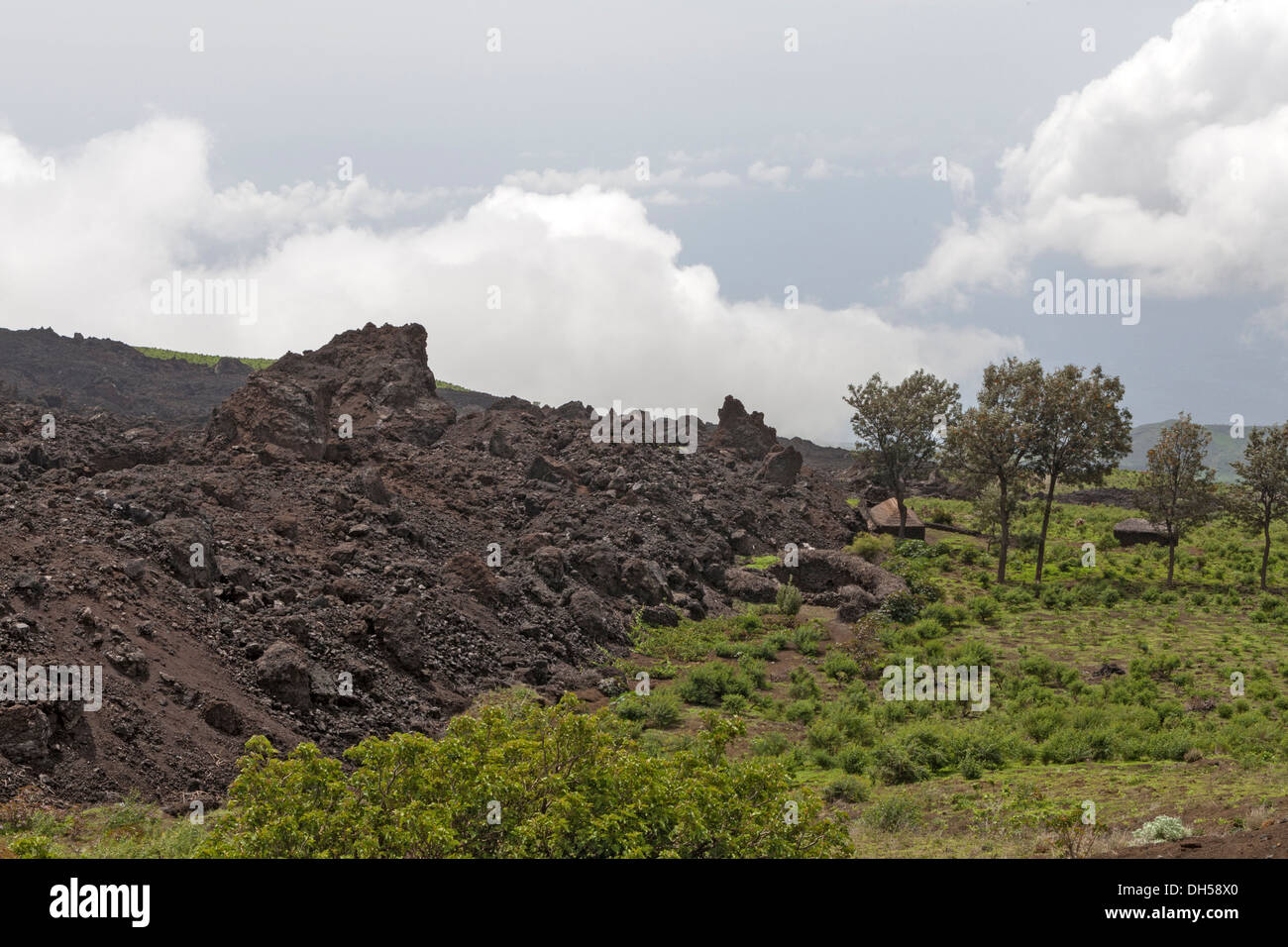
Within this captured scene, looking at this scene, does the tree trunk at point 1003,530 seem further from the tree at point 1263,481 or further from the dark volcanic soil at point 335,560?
the tree at point 1263,481

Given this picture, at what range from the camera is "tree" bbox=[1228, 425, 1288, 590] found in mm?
39000

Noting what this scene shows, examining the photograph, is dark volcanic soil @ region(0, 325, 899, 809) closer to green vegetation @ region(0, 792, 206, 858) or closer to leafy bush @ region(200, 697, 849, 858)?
green vegetation @ region(0, 792, 206, 858)

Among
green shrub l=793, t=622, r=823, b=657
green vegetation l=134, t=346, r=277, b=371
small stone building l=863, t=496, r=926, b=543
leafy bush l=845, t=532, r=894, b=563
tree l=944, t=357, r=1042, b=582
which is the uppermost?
green vegetation l=134, t=346, r=277, b=371

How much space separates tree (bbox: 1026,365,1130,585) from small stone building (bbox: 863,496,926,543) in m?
8.93

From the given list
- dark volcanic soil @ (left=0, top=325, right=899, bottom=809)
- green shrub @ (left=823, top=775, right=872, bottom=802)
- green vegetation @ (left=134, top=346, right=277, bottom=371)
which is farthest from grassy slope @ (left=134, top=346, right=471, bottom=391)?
green shrub @ (left=823, top=775, right=872, bottom=802)

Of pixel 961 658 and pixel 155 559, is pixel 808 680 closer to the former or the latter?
pixel 961 658

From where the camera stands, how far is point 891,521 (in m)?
50.7

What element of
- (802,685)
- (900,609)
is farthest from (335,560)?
(900,609)

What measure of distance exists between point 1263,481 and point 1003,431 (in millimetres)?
10697

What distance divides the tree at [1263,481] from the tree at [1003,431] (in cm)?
817

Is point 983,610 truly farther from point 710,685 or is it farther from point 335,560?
point 335,560

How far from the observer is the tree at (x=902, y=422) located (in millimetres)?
50531
